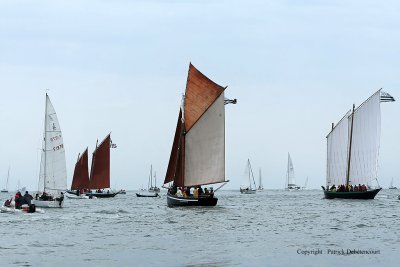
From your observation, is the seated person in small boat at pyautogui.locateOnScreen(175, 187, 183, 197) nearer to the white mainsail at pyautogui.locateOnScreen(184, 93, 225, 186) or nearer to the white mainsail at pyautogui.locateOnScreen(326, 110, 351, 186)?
the white mainsail at pyautogui.locateOnScreen(184, 93, 225, 186)

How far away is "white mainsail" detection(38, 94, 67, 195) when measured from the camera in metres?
88.1

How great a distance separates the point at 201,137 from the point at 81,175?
7338 centimetres

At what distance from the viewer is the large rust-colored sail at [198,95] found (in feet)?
247

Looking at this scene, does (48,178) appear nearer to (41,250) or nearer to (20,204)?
(20,204)

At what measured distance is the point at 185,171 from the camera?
7781 cm

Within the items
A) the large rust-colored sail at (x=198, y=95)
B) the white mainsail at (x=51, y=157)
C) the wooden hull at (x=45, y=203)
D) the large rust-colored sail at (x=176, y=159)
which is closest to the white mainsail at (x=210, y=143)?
the large rust-colored sail at (x=198, y=95)

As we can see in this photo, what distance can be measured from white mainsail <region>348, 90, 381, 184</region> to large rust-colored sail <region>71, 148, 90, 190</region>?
2287 inches

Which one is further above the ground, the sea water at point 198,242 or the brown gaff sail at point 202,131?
the brown gaff sail at point 202,131

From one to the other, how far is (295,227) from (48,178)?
42.8 m

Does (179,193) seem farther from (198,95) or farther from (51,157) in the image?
(51,157)

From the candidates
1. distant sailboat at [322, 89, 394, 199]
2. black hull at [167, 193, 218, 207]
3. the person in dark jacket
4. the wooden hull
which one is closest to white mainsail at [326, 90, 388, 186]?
distant sailboat at [322, 89, 394, 199]

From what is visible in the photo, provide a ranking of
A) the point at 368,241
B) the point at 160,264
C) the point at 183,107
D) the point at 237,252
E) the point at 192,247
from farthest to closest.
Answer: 1. the point at 183,107
2. the point at 368,241
3. the point at 192,247
4. the point at 237,252
5. the point at 160,264

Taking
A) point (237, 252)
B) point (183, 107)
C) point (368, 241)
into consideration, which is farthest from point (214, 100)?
point (237, 252)

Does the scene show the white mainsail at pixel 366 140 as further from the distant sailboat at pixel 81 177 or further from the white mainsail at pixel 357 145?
the distant sailboat at pixel 81 177
